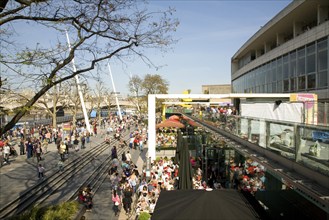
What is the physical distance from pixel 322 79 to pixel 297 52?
15.3 ft

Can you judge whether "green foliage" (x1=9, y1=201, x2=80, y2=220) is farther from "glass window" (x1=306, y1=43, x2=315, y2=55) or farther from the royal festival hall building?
"glass window" (x1=306, y1=43, x2=315, y2=55)

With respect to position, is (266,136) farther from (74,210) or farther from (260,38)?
(260,38)

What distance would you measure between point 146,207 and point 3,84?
678 centimetres

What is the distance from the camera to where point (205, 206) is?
5.77 metres

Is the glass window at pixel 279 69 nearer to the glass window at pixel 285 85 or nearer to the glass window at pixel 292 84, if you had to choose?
the glass window at pixel 285 85

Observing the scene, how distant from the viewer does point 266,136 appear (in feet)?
23.9

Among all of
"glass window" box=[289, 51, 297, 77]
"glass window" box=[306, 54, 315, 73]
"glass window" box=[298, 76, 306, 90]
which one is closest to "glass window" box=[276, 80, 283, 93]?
"glass window" box=[289, 51, 297, 77]

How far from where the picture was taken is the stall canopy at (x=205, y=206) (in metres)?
5.43

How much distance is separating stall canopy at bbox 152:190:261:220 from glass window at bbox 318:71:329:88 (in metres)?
17.8

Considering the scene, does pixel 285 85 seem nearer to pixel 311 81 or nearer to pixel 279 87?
pixel 279 87

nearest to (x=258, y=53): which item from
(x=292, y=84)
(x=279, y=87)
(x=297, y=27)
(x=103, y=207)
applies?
(x=279, y=87)

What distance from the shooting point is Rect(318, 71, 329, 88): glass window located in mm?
21109

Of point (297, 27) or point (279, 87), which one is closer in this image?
point (297, 27)

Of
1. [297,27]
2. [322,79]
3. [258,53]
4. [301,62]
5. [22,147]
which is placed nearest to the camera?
[322,79]
